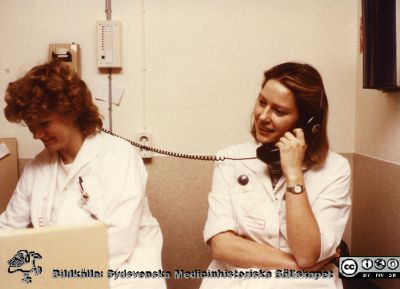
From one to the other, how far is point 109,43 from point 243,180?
941 mm

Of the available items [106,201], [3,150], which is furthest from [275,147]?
[3,150]

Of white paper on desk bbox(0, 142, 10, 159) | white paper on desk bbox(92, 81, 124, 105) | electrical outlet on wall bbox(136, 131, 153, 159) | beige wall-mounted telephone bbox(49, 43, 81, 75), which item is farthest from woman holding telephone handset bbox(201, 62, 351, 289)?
white paper on desk bbox(0, 142, 10, 159)

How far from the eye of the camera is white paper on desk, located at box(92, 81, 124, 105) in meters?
1.90

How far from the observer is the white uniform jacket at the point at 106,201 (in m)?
1.32

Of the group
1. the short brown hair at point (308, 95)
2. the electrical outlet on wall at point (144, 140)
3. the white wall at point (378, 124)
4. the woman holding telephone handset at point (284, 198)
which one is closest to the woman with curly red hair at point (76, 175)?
the woman holding telephone handset at point (284, 198)

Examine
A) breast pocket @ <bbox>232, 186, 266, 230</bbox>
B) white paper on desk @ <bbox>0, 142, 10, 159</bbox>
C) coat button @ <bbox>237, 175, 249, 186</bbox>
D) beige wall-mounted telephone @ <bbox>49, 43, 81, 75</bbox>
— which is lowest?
breast pocket @ <bbox>232, 186, 266, 230</bbox>

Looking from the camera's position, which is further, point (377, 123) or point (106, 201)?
point (377, 123)

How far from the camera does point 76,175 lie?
4.58 ft

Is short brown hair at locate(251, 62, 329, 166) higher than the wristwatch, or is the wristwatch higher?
short brown hair at locate(251, 62, 329, 166)

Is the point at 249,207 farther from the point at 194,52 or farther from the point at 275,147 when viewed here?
the point at 194,52

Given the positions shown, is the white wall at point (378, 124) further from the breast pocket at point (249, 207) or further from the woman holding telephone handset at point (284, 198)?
the breast pocket at point (249, 207)

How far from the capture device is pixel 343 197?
1.33m

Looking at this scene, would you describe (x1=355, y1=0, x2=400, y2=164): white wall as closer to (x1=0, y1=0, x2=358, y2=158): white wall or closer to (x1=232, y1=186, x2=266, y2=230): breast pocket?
(x1=0, y1=0, x2=358, y2=158): white wall

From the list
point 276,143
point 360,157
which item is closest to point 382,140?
point 360,157
